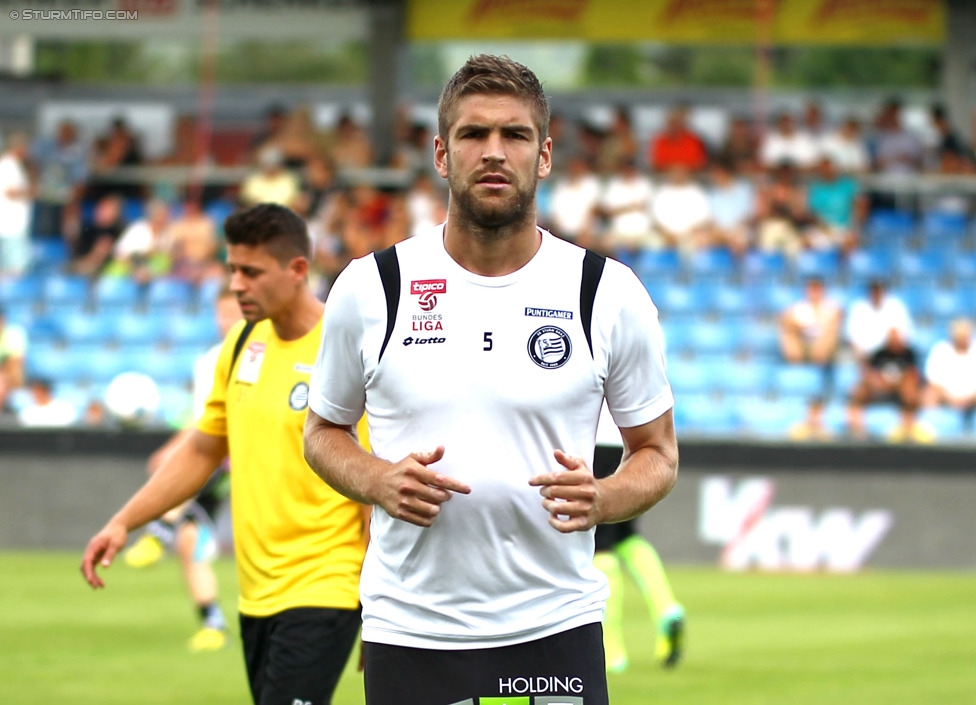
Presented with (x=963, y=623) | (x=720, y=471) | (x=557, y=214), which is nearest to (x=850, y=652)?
(x=963, y=623)

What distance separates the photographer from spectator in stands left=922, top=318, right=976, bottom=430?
1922 centimetres

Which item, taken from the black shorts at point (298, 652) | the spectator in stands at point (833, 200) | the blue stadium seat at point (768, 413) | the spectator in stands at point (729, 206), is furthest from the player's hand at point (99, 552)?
the spectator in stands at point (833, 200)

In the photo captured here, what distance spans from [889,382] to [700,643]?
802 centimetres

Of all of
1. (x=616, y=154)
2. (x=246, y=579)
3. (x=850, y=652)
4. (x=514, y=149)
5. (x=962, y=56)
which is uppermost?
(x=962, y=56)

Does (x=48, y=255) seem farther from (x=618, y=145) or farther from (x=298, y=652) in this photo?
(x=298, y=652)

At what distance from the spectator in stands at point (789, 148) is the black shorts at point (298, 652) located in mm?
17511

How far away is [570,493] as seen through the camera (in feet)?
12.8

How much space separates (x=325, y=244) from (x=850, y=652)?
36.1 feet

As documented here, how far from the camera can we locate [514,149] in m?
4.07

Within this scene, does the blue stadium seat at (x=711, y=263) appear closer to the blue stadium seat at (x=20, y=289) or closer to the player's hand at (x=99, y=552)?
the blue stadium seat at (x=20, y=289)

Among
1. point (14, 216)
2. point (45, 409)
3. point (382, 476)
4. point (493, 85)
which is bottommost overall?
point (382, 476)

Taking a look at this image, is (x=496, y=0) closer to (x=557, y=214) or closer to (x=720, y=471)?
(x=557, y=214)

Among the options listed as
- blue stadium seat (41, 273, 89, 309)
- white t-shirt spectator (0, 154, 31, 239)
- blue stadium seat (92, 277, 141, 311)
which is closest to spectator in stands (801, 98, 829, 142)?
blue stadium seat (92, 277, 141, 311)

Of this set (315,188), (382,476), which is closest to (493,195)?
(382,476)
